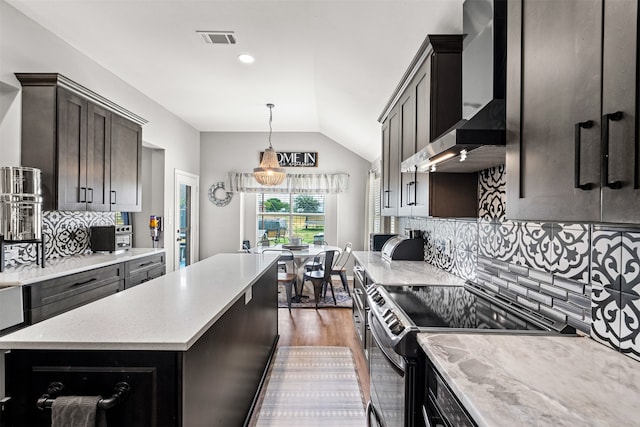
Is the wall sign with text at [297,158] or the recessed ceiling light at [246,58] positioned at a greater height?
the recessed ceiling light at [246,58]

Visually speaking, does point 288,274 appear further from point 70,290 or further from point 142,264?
point 70,290

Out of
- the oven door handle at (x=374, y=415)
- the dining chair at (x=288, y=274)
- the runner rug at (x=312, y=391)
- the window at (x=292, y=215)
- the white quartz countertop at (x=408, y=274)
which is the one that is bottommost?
the runner rug at (x=312, y=391)

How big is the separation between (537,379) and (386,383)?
33.9 inches

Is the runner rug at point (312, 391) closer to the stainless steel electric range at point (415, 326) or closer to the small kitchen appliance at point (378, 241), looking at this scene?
the stainless steel electric range at point (415, 326)

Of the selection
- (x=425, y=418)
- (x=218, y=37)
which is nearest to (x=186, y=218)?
(x=218, y=37)

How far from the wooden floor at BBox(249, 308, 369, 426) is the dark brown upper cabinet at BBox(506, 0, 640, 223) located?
2.30 m

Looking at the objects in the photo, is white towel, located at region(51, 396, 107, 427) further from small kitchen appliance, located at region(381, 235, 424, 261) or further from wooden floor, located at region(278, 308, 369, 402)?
small kitchen appliance, located at region(381, 235, 424, 261)

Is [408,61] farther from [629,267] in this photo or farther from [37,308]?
[37,308]

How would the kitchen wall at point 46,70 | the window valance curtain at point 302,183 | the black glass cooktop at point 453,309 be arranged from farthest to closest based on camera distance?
the window valance curtain at point 302,183
the kitchen wall at point 46,70
the black glass cooktop at point 453,309

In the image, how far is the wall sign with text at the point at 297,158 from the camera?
6.54 meters

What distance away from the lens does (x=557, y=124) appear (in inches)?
34.4

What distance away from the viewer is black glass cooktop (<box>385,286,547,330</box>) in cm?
153

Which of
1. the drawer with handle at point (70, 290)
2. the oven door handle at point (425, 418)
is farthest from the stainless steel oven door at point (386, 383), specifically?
the drawer with handle at point (70, 290)

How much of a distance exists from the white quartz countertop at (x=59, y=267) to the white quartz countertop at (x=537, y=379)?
2456 mm
